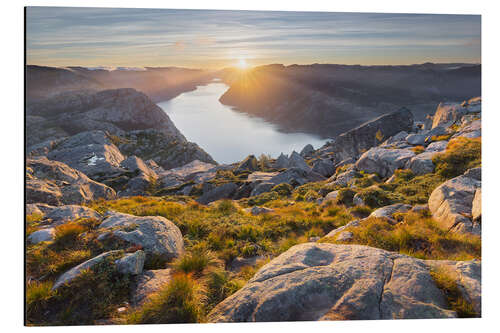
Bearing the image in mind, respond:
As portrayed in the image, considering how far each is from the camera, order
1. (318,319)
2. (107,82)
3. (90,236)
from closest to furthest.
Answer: (318,319) → (90,236) → (107,82)

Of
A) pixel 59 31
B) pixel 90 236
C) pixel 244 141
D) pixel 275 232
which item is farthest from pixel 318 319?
pixel 59 31

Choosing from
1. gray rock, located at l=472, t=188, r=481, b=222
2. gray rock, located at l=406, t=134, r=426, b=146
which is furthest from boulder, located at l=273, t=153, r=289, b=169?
gray rock, located at l=472, t=188, r=481, b=222

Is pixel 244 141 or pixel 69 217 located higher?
pixel 244 141

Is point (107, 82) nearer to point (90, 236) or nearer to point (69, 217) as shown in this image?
point (69, 217)

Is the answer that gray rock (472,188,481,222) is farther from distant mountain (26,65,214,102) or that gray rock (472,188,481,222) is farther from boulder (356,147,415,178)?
distant mountain (26,65,214,102)

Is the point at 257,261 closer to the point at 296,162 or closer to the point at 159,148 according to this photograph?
the point at 296,162

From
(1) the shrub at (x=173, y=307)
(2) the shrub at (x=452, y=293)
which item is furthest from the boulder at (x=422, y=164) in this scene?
(1) the shrub at (x=173, y=307)
